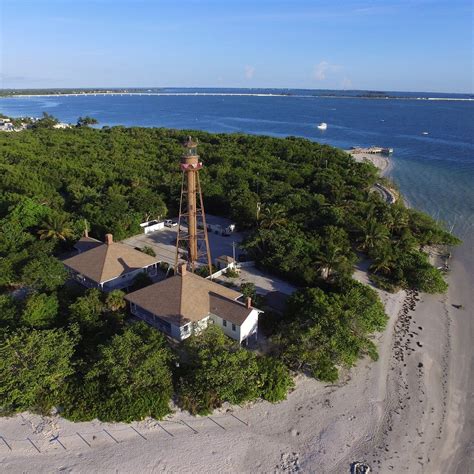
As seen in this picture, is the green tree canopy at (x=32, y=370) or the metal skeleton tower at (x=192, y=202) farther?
the metal skeleton tower at (x=192, y=202)

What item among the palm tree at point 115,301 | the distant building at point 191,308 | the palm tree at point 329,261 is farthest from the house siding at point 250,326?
the palm tree at point 329,261

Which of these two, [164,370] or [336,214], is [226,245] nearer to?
[336,214]

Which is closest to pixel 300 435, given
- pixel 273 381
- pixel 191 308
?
pixel 273 381

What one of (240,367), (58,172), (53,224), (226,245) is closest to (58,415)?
(240,367)

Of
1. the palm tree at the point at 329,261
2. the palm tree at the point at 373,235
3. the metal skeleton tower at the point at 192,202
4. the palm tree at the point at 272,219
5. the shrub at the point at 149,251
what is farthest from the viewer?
the palm tree at the point at 272,219

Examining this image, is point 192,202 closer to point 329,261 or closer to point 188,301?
point 188,301

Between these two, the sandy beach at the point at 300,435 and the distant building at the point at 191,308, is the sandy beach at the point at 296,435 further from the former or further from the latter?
the distant building at the point at 191,308

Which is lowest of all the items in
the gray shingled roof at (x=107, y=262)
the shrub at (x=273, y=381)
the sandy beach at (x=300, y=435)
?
the sandy beach at (x=300, y=435)
